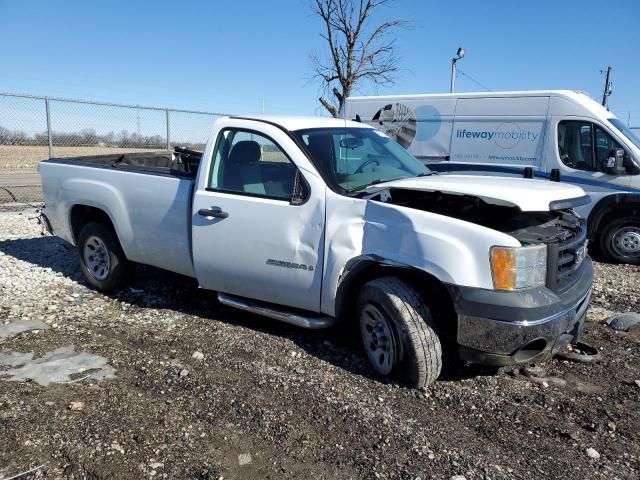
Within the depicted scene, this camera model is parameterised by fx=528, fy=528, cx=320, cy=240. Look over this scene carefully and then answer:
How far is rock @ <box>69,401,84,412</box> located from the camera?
3334 mm

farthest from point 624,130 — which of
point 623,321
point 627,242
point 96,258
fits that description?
point 96,258

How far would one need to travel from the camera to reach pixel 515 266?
320cm

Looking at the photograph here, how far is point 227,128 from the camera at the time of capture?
4.61 meters

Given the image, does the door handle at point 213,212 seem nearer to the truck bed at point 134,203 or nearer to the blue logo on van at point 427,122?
the truck bed at point 134,203

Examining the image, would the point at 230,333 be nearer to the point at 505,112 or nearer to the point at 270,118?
the point at 270,118

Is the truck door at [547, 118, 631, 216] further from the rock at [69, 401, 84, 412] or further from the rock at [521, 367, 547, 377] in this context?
the rock at [69, 401, 84, 412]

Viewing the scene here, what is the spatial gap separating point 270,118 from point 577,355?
124 inches

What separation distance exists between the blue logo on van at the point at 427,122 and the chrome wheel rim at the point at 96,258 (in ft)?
20.2

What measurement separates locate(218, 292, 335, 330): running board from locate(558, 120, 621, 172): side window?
590 centimetres

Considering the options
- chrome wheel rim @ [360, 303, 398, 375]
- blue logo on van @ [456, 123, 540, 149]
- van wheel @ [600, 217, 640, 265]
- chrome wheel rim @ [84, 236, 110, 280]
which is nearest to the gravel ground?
chrome wheel rim @ [360, 303, 398, 375]

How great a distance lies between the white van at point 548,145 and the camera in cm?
775

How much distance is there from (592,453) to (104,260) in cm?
488

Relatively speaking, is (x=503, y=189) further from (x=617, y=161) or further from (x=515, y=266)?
(x=617, y=161)

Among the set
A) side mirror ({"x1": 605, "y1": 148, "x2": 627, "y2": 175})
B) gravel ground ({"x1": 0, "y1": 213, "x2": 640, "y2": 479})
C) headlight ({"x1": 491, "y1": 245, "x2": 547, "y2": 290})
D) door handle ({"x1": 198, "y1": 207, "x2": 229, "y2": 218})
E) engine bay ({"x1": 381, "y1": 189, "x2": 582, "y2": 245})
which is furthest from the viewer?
side mirror ({"x1": 605, "y1": 148, "x2": 627, "y2": 175})
